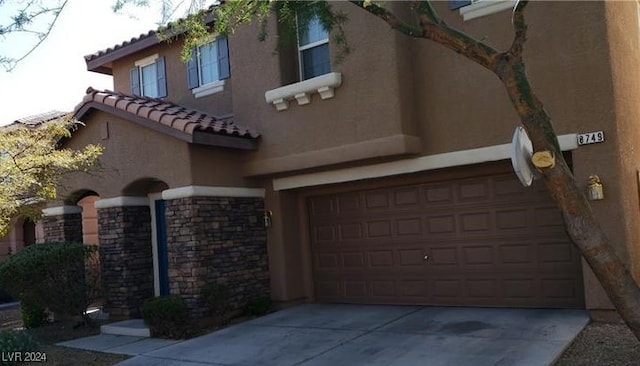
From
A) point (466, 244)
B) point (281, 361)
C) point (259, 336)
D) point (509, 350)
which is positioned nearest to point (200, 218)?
point (259, 336)

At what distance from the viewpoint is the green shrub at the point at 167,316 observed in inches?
400

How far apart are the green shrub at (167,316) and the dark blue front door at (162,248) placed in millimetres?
1948

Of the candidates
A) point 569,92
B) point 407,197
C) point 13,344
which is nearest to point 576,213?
point 569,92

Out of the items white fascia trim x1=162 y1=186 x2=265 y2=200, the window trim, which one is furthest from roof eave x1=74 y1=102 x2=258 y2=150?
the window trim

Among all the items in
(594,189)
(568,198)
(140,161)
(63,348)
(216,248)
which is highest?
(140,161)

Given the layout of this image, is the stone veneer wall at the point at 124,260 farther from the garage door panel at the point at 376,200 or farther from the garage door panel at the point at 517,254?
the garage door panel at the point at 517,254

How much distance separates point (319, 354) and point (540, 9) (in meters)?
5.87

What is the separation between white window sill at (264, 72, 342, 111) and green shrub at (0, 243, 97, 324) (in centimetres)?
441

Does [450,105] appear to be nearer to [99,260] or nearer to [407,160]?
[407,160]

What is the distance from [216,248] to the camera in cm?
1098

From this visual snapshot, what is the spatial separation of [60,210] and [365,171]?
6.64m

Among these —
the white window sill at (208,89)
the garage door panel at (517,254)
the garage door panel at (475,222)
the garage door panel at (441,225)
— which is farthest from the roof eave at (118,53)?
the garage door panel at (517,254)

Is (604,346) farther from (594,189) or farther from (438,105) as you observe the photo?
(438,105)

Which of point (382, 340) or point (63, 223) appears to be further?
point (63, 223)
